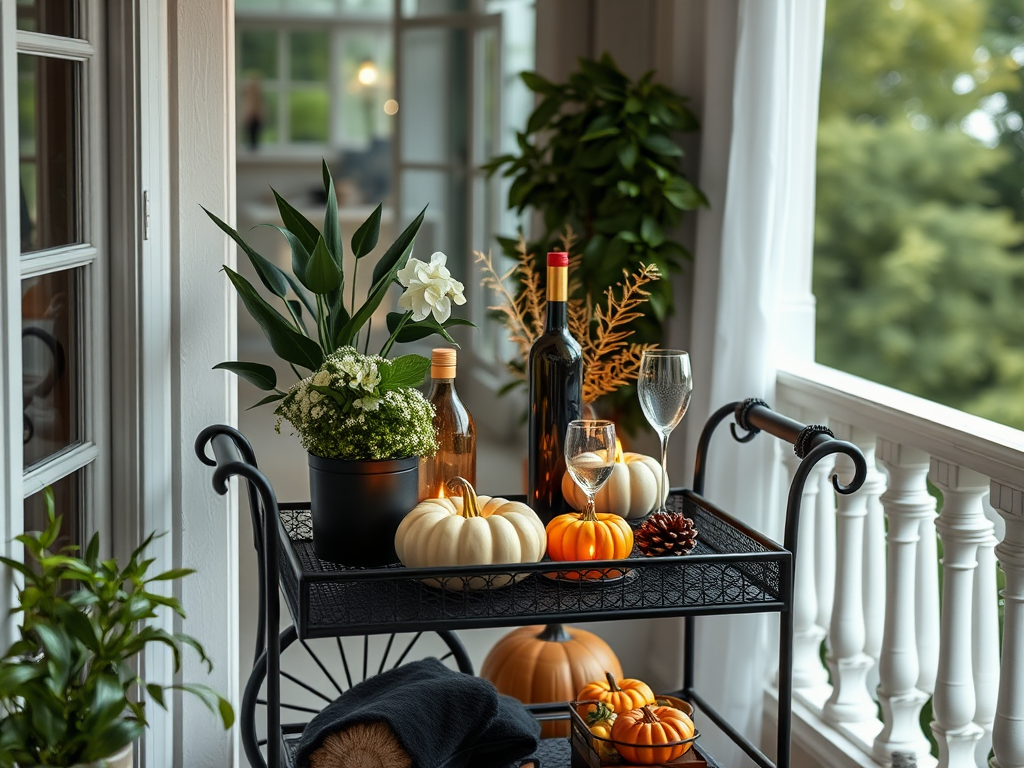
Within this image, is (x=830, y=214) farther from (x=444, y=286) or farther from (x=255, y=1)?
(x=444, y=286)

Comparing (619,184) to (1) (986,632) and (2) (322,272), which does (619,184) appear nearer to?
(2) (322,272)

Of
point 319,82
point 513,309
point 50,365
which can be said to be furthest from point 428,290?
point 319,82

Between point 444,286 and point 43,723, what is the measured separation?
0.81m

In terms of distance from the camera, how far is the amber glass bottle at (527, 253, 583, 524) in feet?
5.57

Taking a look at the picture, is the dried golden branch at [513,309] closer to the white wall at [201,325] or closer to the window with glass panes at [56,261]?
the white wall at [201,325]

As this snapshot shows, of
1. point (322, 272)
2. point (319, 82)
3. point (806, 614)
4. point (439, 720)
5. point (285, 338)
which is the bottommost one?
point (806, 614)

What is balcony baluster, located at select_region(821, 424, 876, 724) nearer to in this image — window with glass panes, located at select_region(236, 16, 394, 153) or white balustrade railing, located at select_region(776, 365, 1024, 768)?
white balustrade railing, located at select_region(776, 365, 1024, 768)

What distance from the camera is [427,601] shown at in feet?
4.91

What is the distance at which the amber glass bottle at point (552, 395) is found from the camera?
5.57 feet

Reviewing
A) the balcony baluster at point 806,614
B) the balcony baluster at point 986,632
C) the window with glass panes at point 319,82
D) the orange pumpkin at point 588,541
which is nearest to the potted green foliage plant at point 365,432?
the orange pumpkin at point 588,541

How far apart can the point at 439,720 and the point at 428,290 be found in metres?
0.64

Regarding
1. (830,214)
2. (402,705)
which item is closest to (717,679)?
(402,705)

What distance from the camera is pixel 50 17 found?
1559 millimetres

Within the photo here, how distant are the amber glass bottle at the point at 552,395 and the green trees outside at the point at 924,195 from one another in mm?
12500
